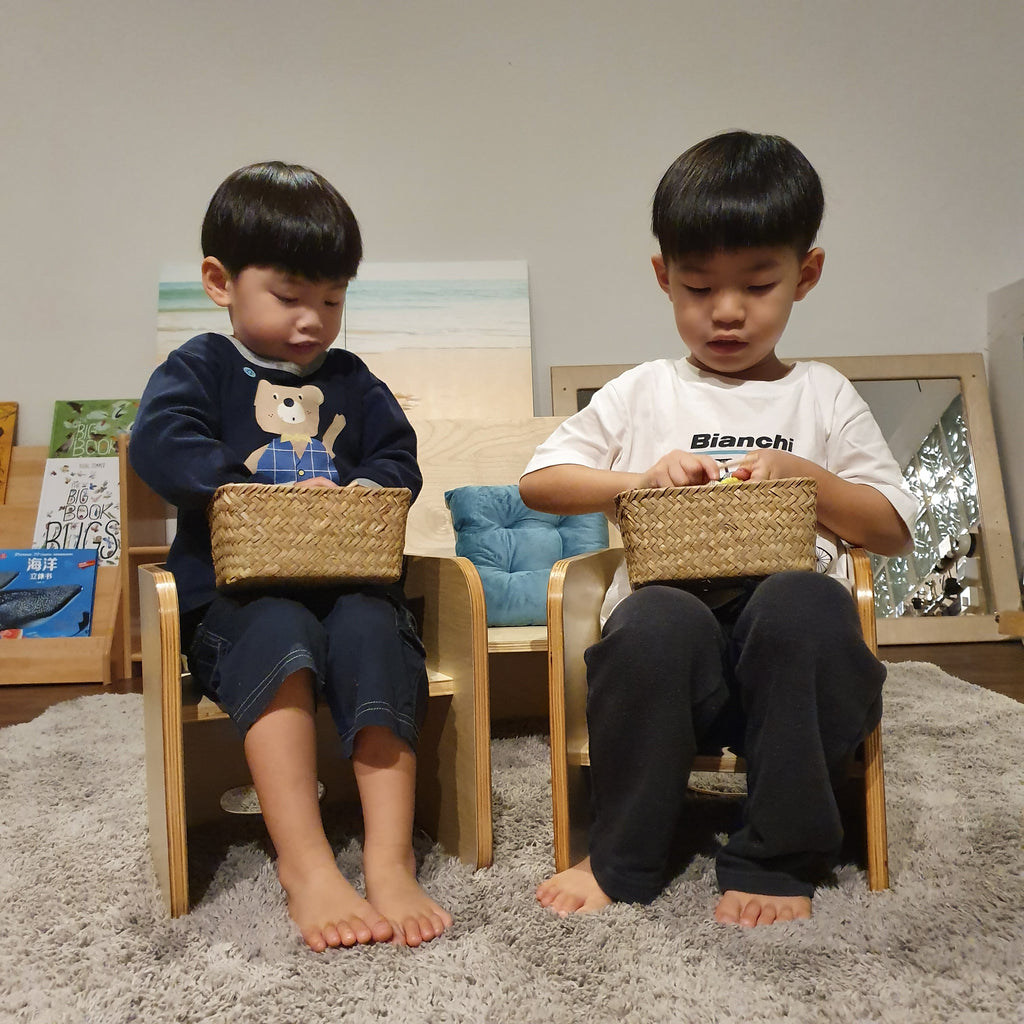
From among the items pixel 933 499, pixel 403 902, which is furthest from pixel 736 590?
pixel 933 499

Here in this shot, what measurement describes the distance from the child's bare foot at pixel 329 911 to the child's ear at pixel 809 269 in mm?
853

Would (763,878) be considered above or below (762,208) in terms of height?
below

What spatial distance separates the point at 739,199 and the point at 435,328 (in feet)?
5.99

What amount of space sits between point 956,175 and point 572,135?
4.16 ft

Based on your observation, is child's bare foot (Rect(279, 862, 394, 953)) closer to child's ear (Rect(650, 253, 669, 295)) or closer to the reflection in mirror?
child's ear (Rect(650, 253, 669, 295))

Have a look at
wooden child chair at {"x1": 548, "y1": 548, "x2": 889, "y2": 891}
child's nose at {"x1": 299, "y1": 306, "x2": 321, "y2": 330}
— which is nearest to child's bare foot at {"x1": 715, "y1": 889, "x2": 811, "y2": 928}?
wooden child chair at {"x1": 548, "y1": 548, "x2": 889, "y2": 891}

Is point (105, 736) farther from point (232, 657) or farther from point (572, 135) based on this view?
point (572, 135)

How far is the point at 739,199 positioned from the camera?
108 centimetres

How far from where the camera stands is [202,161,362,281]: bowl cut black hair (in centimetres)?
113

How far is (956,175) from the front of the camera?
304cm

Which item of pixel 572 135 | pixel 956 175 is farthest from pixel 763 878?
pixel 956 175

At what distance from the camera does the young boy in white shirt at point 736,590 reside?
92 cm

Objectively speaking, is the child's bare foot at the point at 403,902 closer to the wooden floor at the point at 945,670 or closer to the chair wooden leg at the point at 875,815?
the chair wooden leg at the point at 875,815

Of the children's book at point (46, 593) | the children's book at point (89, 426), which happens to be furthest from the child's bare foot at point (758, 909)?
the children's book at point (89, 426)
